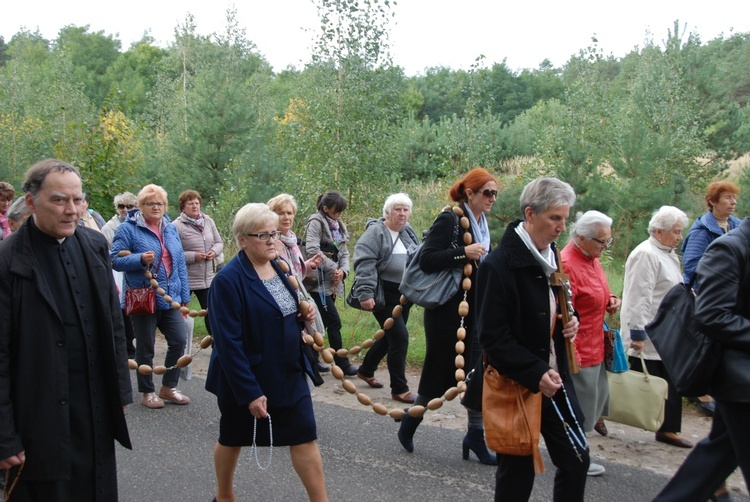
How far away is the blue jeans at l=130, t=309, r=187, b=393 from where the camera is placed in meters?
6.61

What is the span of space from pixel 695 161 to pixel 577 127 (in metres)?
7.17

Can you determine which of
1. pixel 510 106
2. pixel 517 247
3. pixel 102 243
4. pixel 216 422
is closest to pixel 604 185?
pixel 216 422

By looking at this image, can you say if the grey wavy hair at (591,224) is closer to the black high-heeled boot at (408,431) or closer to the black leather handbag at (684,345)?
the black leather handbag at (684,345)

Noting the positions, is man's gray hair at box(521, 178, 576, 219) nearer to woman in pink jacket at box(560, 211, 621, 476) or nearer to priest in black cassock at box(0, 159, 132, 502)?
woman in pink jacket at box(560, 211, 621, 476)

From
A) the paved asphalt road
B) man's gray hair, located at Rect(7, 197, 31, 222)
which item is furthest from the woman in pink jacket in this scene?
man's gray hair, located at Rect(7, 197, 31, 222)

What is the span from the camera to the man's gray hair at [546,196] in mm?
3537

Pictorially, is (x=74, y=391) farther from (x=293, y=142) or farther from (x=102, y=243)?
(x=293, y=142)

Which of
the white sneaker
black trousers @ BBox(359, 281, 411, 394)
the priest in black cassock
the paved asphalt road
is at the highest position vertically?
the priest in black cassock

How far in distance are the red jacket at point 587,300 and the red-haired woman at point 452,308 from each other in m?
0.66

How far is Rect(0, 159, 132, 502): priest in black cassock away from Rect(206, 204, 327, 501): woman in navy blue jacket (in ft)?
2.02

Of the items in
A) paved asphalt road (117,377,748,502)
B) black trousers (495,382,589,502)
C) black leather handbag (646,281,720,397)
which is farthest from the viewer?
paved asphalt road (117,377,748,502)

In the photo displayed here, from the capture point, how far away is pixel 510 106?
41.7 m

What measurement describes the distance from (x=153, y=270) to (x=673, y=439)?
4.79m

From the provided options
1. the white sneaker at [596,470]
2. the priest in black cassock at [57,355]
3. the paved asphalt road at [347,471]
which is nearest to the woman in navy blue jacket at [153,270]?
the paved asphalt road at [347,471]
